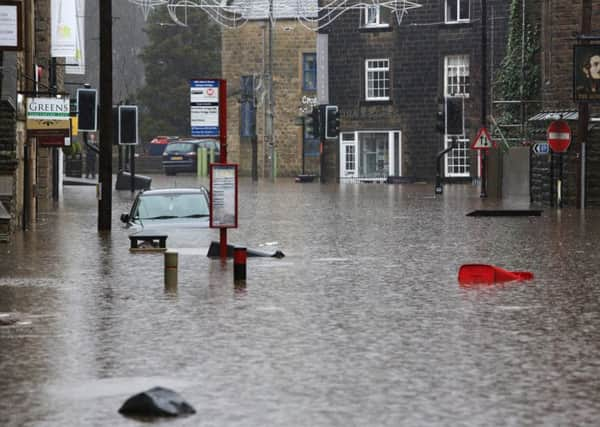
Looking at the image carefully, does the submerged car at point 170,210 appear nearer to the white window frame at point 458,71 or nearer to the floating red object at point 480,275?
the floating red object at point 480,275

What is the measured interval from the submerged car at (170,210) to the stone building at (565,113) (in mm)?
17520

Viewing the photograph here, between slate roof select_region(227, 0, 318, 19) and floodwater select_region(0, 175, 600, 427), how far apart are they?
66190mm

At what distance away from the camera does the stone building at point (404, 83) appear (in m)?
84.1

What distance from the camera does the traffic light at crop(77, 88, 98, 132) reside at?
50.8 metres

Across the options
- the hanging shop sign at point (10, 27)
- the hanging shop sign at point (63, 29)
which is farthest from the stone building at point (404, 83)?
the hanging shop sign at point (10, 27)

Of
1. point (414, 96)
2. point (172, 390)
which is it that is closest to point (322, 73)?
point (414, 96)

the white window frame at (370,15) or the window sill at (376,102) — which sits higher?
the white window frame at (370,15)

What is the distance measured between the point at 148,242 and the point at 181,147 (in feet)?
232

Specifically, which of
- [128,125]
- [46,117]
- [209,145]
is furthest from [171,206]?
[209,145]

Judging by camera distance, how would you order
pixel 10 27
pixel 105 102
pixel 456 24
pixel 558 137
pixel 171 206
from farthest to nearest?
pixel 456 24
pixel 558 137
pixel 105 102
pixel 171 206
pixel 10 27

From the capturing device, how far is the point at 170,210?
30297 millimetres

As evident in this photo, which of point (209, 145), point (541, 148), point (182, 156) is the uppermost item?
point (209, 145)

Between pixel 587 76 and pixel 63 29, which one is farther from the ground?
pixel 63 29

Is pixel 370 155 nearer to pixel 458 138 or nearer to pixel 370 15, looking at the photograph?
pixel 458 138
